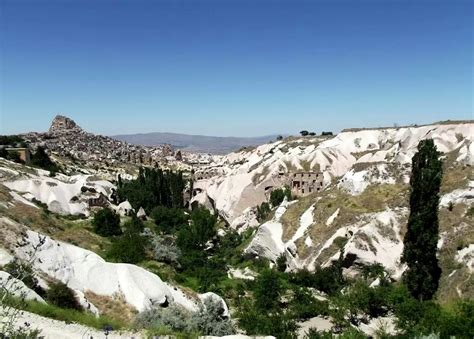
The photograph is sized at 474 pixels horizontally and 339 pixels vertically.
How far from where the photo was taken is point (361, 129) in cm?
10862

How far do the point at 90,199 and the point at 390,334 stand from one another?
48.9m

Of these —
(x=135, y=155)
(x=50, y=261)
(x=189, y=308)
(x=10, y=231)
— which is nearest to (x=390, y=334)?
(x=189, y=308)

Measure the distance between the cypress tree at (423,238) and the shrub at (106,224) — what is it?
30.6 meters

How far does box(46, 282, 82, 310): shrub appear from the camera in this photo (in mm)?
19188

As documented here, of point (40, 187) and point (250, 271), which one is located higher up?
point (40, 187)

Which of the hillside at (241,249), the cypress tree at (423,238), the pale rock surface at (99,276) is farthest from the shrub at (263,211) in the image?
the pale rock surface at (99,276)

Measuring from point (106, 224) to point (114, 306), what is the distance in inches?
1119

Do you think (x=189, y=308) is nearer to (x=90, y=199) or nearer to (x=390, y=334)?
(x=390, y=334)

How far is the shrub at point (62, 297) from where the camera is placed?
19188mm

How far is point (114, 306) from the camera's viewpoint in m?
22.2

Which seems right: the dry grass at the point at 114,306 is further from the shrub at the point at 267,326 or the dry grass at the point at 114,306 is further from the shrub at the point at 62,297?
the shrub at the point at 267,326

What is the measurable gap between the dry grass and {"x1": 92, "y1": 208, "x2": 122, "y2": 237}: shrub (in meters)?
25.9

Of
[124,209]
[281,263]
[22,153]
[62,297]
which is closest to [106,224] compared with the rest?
[124,209]

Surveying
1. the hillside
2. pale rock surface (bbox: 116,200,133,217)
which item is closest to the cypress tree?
the hillside
